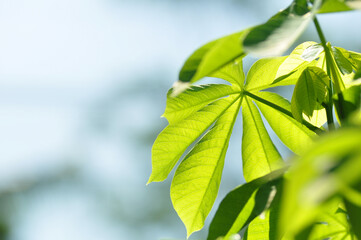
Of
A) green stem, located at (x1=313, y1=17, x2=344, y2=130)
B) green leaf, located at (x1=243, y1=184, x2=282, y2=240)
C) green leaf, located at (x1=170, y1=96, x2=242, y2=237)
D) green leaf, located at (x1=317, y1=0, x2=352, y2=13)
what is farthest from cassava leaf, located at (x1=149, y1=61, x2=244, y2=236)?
green leaf, located at (x1=317, y1=0, x2=352, y2=13)

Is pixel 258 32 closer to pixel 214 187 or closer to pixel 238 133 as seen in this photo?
pixel 214 187

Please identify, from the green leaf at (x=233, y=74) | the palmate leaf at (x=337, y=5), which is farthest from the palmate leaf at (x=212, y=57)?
the green leaf at (x=233, y=74)

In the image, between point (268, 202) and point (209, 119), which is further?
point (209, 119)

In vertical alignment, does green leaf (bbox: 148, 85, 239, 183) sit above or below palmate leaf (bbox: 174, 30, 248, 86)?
below

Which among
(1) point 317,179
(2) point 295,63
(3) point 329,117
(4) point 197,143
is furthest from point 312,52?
(1) point 317,179

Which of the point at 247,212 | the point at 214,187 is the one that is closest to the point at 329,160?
the point at 247,212

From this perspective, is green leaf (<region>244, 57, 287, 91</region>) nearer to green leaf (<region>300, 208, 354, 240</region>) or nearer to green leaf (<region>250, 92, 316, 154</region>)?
green leaf (<region>250, 92, 316, 154</region>)

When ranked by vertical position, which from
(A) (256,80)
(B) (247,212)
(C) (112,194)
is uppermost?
(A) (256,80)
